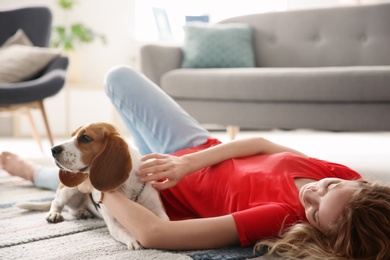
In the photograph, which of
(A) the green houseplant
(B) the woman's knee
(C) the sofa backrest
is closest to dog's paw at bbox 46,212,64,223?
(B) the woman's knee

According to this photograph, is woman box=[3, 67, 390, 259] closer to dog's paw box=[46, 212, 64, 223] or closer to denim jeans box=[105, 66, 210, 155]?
denim jeans box=[105, 66, 210, 155]

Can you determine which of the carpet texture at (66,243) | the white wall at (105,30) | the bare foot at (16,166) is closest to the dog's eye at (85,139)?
the carpet texture at (66,243)

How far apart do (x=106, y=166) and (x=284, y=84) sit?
6.06ft

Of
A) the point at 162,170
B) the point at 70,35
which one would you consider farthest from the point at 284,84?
the point at 70,35

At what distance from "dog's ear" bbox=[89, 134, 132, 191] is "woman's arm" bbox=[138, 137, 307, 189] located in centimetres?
9

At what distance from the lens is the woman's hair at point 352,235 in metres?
1.08

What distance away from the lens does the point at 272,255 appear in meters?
1.20

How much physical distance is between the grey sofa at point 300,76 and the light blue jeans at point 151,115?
119 cm

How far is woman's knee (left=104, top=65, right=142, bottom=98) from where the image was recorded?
183 centimetres

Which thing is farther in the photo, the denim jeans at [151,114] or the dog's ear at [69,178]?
the denim jeans at [151,114]

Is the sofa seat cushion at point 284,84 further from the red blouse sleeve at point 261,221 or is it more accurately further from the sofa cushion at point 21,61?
the red blouse sleeve at point 261,221

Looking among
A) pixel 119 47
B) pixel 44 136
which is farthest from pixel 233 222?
pixel 119 47

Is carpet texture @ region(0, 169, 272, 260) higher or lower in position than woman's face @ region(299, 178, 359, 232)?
lower

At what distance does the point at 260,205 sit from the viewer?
1.24 m
